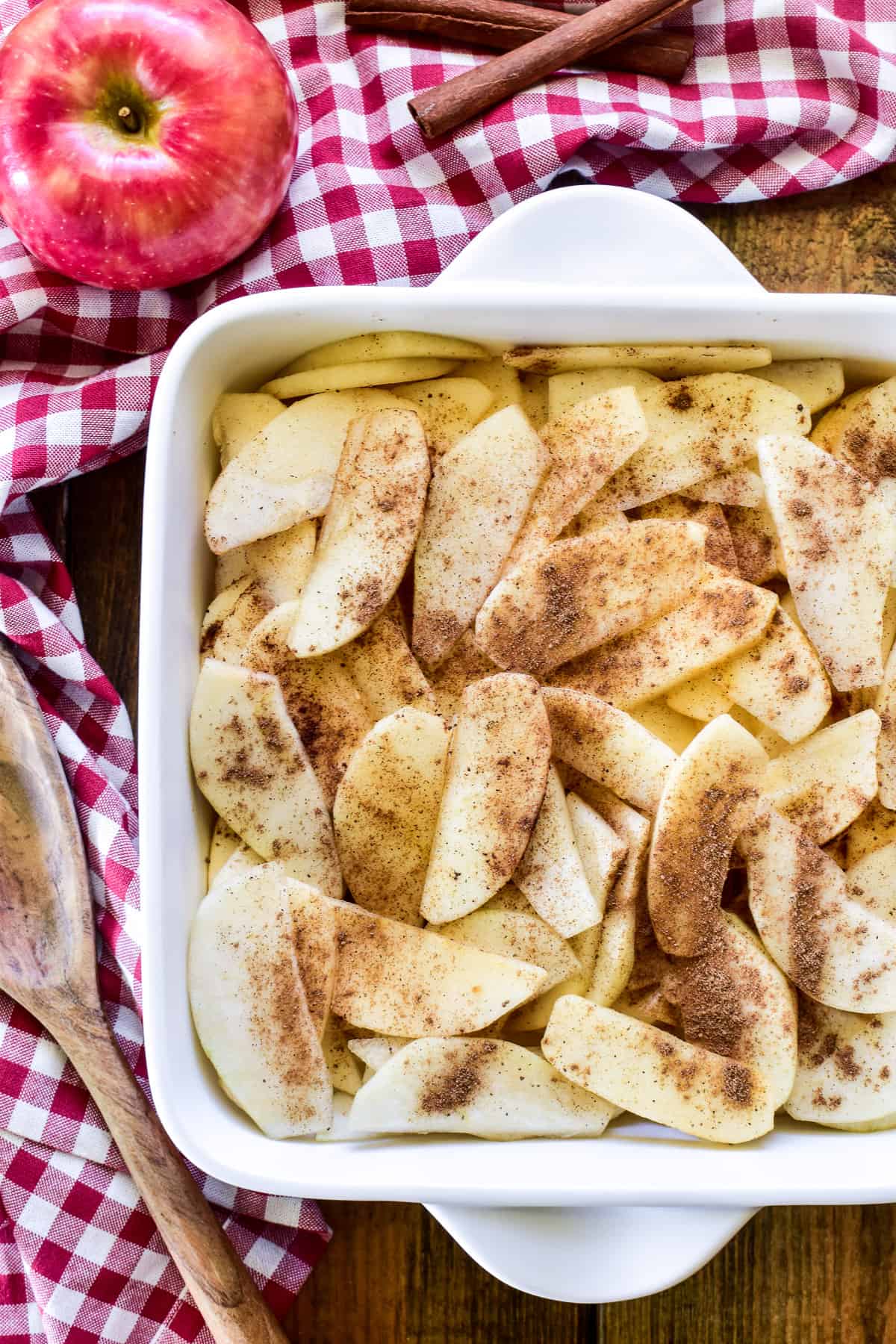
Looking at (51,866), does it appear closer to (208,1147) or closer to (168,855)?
(168,855)

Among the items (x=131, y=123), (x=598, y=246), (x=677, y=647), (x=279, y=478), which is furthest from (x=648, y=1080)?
(x=131, y=123)

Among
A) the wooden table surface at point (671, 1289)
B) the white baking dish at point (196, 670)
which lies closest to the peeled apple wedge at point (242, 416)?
the white baking dish at point (196, 670)

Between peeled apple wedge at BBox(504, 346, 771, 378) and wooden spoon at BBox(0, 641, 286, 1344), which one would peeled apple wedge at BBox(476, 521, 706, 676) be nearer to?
peeled apple wedge at BBox(504, 346, 771, 378)

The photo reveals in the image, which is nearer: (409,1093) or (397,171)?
(409,1093)

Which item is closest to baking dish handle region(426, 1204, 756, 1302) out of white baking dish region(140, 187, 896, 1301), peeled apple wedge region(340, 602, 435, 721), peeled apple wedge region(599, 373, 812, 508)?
white baking dish region(140, 187, 896, 1301)

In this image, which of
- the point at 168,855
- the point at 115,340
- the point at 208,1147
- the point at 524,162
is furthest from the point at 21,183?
the point at 208,1147

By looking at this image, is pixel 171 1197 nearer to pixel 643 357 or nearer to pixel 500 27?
pixel 643 357
